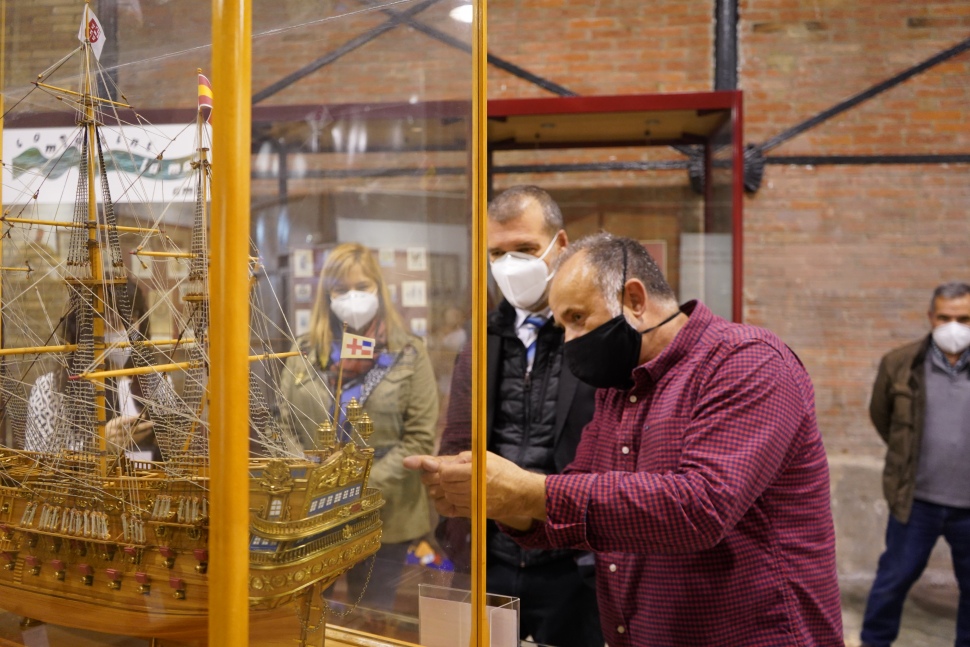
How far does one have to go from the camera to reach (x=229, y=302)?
25.4 inches

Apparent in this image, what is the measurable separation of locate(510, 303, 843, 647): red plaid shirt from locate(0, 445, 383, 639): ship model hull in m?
0.61

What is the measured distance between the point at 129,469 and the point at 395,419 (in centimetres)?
27

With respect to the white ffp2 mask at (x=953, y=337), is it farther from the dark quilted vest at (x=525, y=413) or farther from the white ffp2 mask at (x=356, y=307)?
the white ffp2 mask at (x=356, y=307)

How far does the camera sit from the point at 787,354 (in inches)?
57.1

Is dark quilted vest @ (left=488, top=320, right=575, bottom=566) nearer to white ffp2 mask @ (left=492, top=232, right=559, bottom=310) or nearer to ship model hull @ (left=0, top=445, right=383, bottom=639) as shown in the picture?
white ffp2 mask @ (left=492, top=232, right=559, bottom=310)

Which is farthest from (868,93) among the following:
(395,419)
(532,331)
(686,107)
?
(395,419)

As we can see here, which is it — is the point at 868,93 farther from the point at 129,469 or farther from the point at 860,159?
the point at 129,469

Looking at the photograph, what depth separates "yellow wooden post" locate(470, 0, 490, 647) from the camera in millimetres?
905

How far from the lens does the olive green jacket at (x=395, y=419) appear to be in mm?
773

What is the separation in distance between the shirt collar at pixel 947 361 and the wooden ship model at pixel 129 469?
3.62 metres

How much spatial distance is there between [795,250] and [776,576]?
3.70 m

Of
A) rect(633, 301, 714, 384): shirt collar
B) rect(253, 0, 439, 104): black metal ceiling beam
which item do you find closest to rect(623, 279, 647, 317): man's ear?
rect(633, 301, 714, 384): shirt collar

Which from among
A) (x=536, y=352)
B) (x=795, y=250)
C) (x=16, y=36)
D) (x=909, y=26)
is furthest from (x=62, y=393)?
(x=909, y=26)

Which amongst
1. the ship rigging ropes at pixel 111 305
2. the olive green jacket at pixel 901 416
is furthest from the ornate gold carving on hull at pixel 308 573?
the olive green jacket at pixel 901 416
